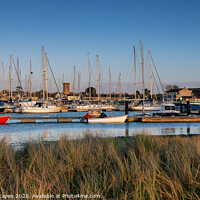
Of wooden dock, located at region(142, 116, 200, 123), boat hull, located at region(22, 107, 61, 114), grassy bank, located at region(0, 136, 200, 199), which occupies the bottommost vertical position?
boat hull, located at region(22, 107, 61, 114)

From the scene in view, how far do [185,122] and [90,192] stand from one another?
109ft

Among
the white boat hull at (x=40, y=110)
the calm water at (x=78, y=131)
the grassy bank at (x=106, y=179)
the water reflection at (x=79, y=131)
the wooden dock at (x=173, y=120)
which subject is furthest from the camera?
the white boat hull at (x=40, y=110)

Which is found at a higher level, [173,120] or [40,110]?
[173,120]

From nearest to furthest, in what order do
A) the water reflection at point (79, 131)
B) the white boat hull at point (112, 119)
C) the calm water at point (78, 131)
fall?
the water reflection at point (79, 131) → the calm water at point (78, 131) → the white boat hull at point (112, 119)

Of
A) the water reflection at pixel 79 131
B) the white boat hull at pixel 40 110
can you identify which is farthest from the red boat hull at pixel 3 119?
the white boat hull at pixel 40 110

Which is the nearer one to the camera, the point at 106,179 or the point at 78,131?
the point at 106,179

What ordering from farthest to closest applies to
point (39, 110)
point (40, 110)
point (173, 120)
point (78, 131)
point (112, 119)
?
point (39, 110), point (40, 110), point (112, 119), point (173, 120), point (78, 131)

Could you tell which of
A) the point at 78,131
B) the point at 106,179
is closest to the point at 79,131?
the point at 78,131

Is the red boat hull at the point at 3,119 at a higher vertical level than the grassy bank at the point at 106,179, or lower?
lower

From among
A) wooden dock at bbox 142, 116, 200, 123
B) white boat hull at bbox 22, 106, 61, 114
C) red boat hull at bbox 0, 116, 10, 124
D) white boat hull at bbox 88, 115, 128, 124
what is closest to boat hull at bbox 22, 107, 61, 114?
white boat hull at bbox 22, 106, 61, 114

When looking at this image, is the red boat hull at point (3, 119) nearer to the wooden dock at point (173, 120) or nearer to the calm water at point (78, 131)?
the calm water at point (78, 131)

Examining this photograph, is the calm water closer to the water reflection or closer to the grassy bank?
the water reflection

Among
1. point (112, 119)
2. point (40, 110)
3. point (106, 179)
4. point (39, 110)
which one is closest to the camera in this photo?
point (106, 179)

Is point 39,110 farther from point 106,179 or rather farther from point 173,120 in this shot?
point 106,179
